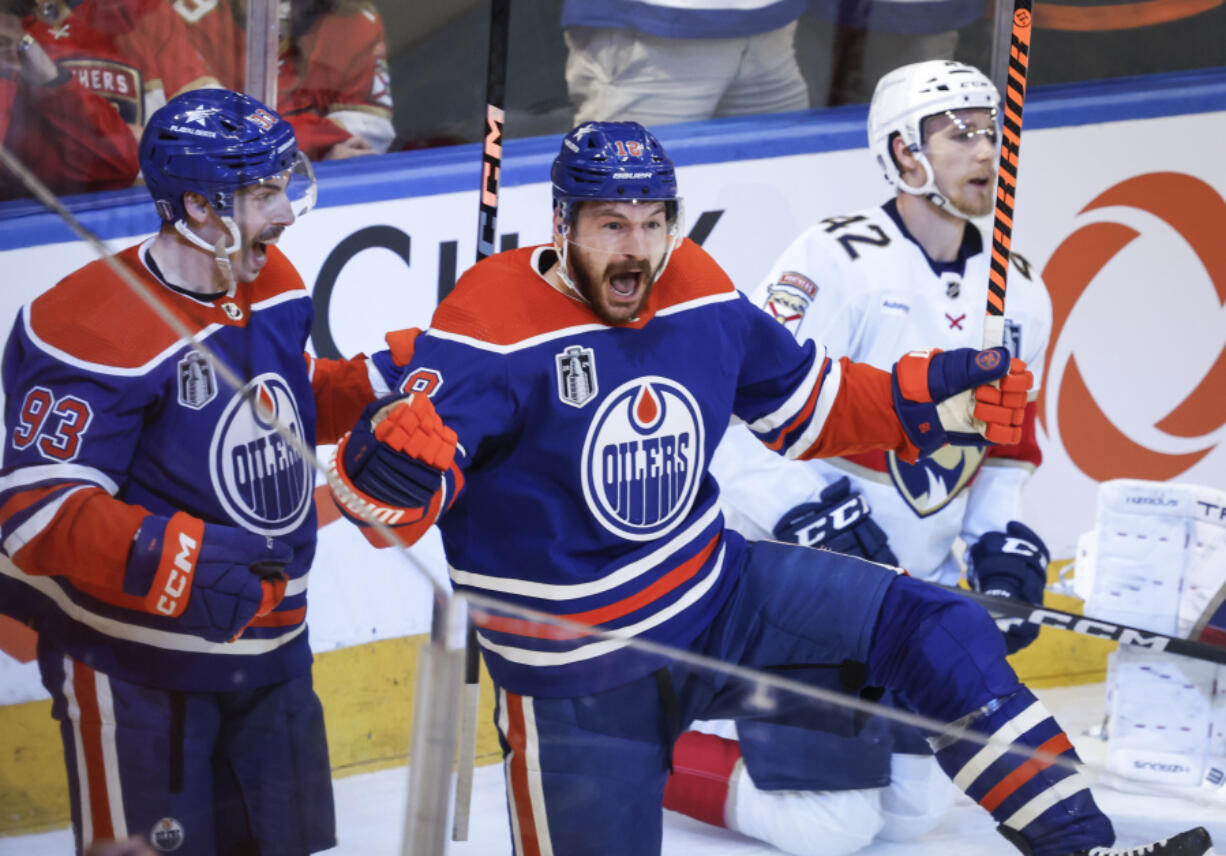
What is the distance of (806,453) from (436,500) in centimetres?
59

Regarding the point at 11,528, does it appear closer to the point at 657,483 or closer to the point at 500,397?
the point at 500,397

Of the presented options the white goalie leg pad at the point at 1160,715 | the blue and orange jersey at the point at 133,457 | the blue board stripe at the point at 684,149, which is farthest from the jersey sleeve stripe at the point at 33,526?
the white goalie leg pad at the point at 1160,715

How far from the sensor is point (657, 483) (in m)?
1.85

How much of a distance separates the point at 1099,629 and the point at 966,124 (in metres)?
0.95

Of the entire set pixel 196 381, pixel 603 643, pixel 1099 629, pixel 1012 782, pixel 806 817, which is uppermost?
pixel 196 381

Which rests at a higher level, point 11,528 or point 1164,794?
point 11,528

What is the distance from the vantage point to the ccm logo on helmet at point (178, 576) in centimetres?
154

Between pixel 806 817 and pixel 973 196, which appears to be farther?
pixel 973 196

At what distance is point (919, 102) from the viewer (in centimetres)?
249

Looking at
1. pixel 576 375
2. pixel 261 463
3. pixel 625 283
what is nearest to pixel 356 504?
pixel 261 463

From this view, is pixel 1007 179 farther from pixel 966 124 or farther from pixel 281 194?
pixel 281 194

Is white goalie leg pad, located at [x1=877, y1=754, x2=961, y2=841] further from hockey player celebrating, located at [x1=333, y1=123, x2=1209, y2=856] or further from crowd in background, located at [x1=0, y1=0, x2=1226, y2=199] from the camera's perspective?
crowd in background, located at [x1=0, y1=0, x2=1226, y2=199]

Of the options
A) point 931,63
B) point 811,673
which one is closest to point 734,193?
point 931,63

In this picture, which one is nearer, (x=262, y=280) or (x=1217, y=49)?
(x=262, y=280)
